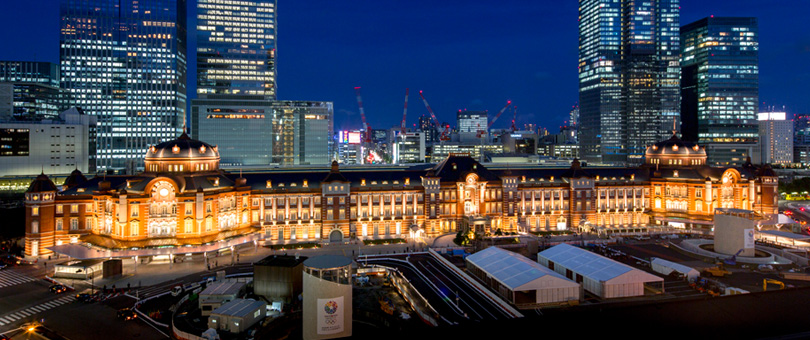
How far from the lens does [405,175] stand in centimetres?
9812

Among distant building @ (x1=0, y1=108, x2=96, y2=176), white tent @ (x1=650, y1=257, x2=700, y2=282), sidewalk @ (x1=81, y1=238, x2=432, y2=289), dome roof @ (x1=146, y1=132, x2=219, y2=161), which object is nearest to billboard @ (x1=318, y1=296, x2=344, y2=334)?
sidewalk @ (x1=81, y1=238, x2=432, y2=289)

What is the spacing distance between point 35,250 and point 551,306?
76011 mm

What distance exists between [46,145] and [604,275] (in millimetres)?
164037

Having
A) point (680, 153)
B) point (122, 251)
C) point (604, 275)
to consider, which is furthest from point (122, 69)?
point (604, 275)

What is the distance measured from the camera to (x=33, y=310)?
53594 millimetres

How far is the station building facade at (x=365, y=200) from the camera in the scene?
3054 inches

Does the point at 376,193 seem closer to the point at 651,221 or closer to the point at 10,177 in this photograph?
the point at 651,221

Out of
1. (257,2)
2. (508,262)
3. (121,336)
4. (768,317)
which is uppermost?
(257,2)

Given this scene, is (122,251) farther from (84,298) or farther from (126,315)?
(126,315)

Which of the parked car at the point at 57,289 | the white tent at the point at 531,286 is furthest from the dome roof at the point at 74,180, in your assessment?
the white tent at the point at 531,286

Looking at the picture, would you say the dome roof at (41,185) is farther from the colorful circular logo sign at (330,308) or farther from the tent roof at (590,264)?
the tent roof at (590,264)

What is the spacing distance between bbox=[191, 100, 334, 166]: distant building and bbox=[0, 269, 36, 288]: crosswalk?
9551 cm

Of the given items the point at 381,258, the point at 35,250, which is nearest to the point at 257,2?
the point at 35,250

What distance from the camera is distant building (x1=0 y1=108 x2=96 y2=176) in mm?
145250
